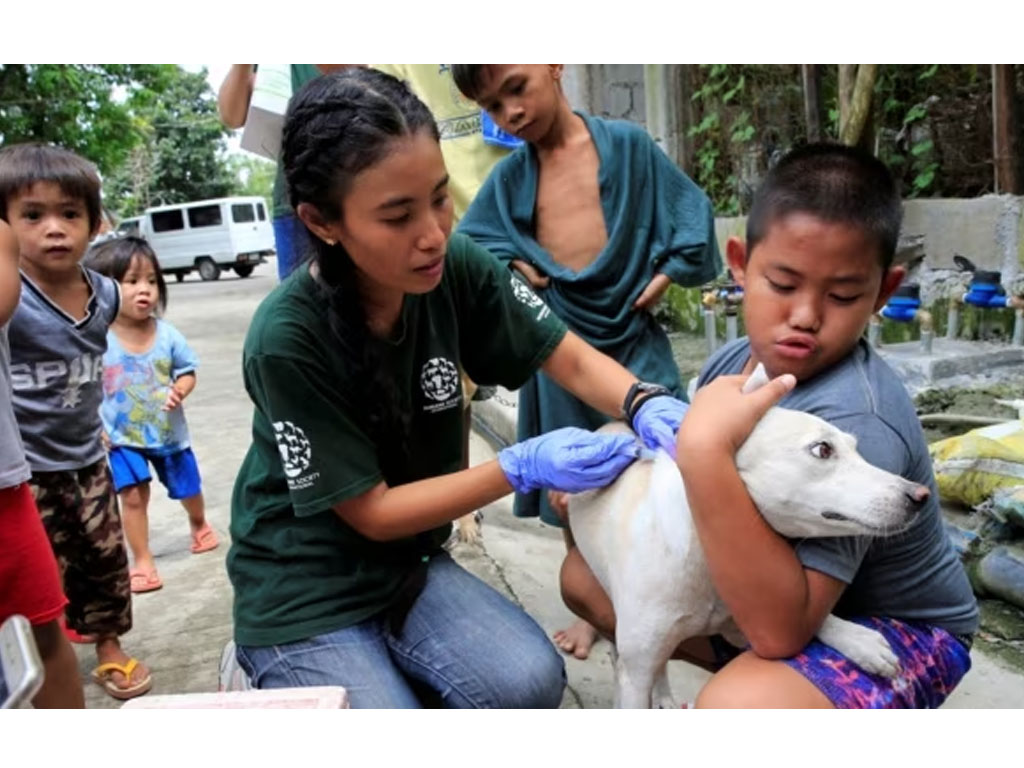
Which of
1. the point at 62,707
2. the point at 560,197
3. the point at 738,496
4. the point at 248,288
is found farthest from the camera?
the point at 248,288

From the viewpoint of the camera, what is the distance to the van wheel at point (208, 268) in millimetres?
20641

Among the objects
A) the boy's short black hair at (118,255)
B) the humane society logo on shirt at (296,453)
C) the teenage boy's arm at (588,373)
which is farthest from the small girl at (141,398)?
the teenage boy's arm at (588,373)

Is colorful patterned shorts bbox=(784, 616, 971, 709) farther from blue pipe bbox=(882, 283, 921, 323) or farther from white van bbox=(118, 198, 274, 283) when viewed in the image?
white van bbox=(118, 198, 274, 283)

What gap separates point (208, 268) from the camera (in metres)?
20.7

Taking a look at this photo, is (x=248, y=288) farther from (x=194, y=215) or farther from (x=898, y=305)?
(x=898, y=305)

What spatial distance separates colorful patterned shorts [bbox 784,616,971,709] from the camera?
1224mm

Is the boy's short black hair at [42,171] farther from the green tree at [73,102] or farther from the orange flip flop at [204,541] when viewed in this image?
the green tree at [73,102]

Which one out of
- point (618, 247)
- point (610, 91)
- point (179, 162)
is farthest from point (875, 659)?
point (179, 162)

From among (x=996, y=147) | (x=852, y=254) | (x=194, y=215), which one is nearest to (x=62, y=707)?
(x=852, y=254)

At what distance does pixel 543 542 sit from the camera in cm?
292

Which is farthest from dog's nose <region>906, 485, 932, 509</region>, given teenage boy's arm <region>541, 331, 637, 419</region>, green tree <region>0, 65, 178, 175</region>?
green tree <region>0, 65, 178, 175</region>

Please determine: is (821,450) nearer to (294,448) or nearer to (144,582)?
(294,448)

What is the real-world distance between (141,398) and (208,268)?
743 inches
